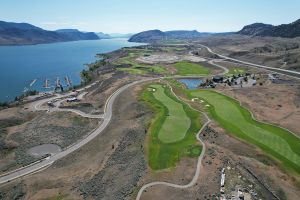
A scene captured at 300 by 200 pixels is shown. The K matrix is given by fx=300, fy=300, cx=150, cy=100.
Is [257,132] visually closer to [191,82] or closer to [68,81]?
[191,82]

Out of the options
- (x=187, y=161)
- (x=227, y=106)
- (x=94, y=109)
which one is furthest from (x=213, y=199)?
(x=94, y=109)

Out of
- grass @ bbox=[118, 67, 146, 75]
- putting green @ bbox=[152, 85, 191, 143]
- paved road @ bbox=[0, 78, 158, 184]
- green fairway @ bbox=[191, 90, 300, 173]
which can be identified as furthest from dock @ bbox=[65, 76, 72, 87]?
green fairway @ bbox=[191, 90, 300, 173]

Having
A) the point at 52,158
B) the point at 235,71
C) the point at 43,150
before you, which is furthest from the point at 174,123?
the point at 235,71

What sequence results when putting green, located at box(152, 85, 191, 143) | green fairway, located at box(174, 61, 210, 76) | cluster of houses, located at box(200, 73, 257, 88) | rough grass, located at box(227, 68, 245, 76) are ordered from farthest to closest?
1. green fairway, located at box(174, 61, 210, 76)
2. rough grass, located at box(227, 68, 245, 76)
3. cluster of houses, located at box(200, 73, 257, 88)
4. putting green, located at box(152, 85, 191, 143)

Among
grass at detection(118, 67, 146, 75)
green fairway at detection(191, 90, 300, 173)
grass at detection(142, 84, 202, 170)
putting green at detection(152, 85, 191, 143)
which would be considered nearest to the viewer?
grass at detection(142, 84, 202, 170)

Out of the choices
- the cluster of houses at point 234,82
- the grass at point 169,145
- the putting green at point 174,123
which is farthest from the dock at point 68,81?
the grass at point 169,145

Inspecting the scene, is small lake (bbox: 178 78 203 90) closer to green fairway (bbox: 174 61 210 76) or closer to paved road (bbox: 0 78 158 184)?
green fairway (bbox: 174 61 210 76)
